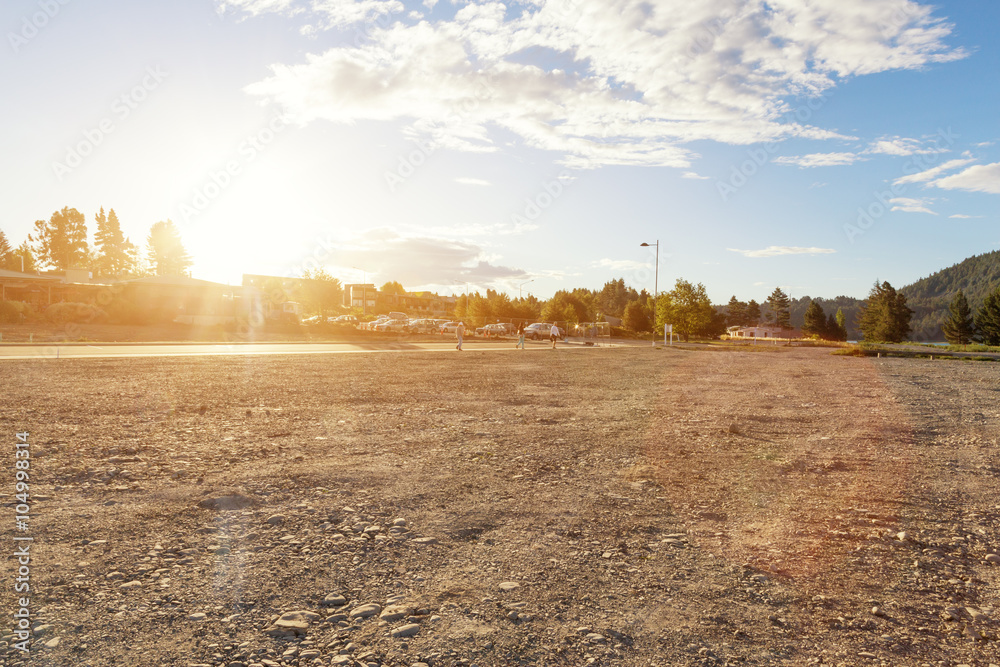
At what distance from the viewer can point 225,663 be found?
279 centimetres

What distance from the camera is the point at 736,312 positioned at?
161 metres

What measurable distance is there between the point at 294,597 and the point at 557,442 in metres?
4.95

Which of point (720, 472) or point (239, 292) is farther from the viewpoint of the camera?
point (239, 292)

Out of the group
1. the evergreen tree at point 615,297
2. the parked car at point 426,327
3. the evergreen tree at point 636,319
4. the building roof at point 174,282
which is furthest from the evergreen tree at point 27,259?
the evergreen tree at point 615,297

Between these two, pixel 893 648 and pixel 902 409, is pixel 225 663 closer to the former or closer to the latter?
pixel 893 648

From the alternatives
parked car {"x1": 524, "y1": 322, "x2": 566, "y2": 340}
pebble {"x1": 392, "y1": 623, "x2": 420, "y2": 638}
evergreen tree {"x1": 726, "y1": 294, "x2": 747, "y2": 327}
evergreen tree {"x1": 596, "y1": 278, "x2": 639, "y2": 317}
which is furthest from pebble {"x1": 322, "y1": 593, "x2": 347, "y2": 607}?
evergreen tree {"x1": 726, "y1": 294, "x2": 747, "y2": 327}

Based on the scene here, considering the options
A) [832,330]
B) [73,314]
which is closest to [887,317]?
[832,330]

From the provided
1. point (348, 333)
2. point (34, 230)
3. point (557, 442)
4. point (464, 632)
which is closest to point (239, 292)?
point (348, 333)

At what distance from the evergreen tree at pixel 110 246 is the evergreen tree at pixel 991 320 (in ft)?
450

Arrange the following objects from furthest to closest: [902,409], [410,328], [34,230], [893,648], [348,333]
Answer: [34,230]
[410,328]
[348,333]
[902,409]
[893,648]

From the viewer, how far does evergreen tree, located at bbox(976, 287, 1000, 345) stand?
83.5 meters

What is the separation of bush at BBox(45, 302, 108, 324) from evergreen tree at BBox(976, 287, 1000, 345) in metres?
114

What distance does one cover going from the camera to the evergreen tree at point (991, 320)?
8350 centimetres

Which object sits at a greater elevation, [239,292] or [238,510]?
[239,292]
